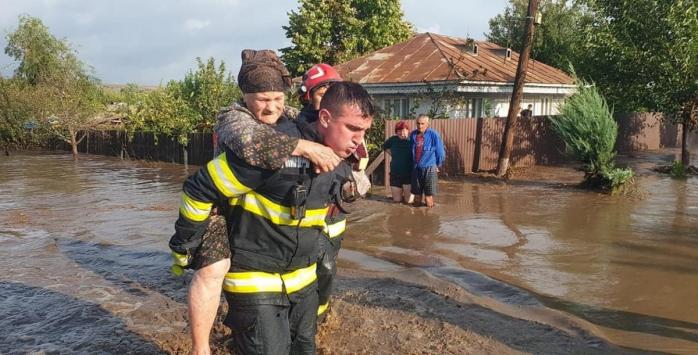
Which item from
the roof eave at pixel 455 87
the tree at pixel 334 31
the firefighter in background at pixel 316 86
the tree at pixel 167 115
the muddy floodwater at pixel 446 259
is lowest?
the muddy floodwater at pixel 446 259

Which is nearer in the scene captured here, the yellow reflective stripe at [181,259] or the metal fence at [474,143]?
the yellow reflective stripe at [181,259]

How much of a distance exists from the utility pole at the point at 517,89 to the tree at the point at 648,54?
7.64ft

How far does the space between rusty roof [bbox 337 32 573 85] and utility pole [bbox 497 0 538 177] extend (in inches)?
136

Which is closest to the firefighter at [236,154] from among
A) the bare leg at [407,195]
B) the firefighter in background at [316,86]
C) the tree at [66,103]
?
the firefighter in background at [316,86]

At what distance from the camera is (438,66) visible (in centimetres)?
2064

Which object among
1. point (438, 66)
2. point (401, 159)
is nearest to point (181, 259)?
point (401, 159)

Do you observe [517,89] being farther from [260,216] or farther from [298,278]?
[260,216]

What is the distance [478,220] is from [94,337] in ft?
21.8

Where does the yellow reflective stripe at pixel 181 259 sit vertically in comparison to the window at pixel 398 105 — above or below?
below

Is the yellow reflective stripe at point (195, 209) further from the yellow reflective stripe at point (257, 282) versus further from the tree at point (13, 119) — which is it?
the tree at point (13, 119)

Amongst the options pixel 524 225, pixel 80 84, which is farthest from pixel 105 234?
pixel 80 84

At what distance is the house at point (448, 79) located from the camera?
727 inches

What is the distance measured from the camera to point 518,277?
660 cm

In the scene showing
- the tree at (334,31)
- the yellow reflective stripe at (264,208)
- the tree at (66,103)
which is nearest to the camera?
the yellow reflective stripe at (264,208)
